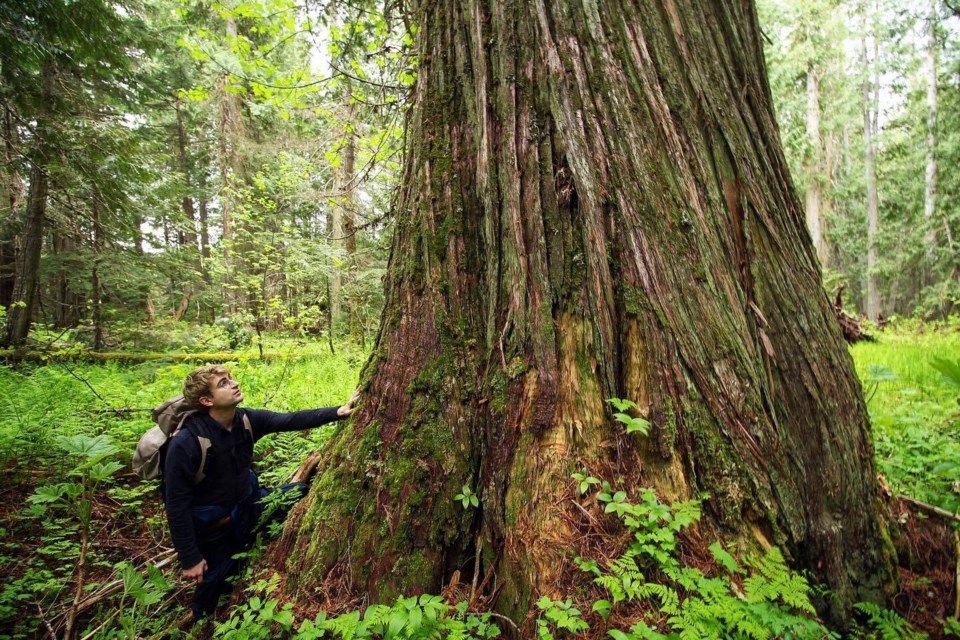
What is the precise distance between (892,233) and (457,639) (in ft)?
78.1

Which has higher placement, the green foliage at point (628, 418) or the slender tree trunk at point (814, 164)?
the slender tree trunk at point (814, 164)

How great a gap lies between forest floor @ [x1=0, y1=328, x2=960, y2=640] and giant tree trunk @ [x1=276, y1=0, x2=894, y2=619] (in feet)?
1.77

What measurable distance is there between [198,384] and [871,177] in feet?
81.2

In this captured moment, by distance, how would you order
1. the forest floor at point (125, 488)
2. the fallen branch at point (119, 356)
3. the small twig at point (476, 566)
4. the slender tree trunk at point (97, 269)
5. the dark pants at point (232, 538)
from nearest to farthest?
the small twig at point (476, 566)
the forest floor at point (125, 488)
the dark pants at point (232, 538)
the slender tree trunk at point (97, 269)
the fallen branch at point (119, 356)

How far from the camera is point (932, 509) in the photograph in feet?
7.88

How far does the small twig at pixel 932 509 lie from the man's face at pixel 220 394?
4.23m

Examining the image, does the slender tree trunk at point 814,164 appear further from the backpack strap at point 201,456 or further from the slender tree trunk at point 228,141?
the slender tree trunk at point 228,141

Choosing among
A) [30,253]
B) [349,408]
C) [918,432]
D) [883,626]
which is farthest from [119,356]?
[918,432]

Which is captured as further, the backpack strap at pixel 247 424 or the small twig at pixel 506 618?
the backpack strap at pixel 247 424

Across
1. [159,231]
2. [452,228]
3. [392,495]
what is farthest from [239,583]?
[159,231]

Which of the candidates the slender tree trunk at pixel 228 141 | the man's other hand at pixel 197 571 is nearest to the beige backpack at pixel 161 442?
the man's other hand at pixel 197 571

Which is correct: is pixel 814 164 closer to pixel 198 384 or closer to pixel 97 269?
pixel 198 384

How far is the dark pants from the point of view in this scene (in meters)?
2.80

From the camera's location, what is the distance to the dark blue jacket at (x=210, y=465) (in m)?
2.74
